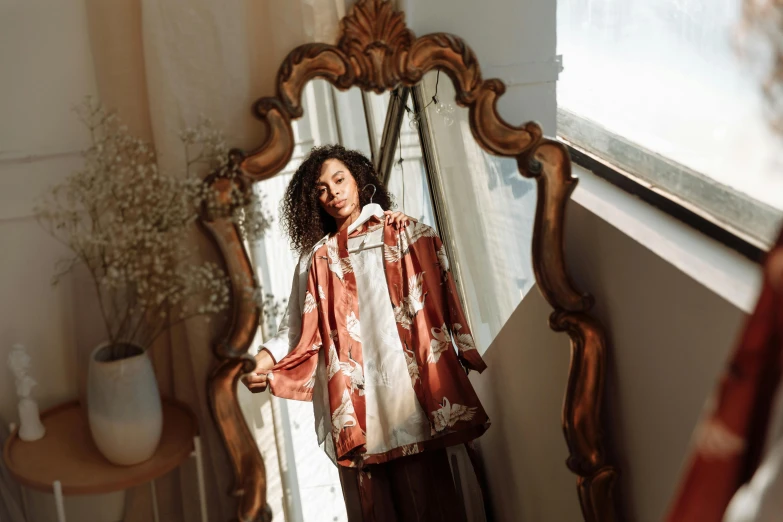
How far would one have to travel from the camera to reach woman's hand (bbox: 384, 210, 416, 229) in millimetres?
965

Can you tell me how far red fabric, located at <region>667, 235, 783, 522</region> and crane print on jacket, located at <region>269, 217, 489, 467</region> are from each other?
0.37 meters

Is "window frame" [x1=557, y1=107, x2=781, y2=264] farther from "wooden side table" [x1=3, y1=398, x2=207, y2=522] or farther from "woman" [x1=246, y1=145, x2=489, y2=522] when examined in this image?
"wooden side table" [x1=3, y1=398, x2=207, y2=522]

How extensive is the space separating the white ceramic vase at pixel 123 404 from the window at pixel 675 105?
0.77 metres

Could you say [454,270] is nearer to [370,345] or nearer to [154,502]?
[370,345]

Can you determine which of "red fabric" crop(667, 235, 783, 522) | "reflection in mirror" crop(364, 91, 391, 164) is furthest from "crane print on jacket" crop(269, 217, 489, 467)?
"red fabric" crop(667, 235, 783, 522)

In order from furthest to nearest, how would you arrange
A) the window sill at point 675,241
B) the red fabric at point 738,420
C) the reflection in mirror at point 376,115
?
the reflection in mirror at point 376,115
the window sill at point 675,241
the red fabric at point 738,420

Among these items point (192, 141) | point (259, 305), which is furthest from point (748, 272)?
point (192, 141)

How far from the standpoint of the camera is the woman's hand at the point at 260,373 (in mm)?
950

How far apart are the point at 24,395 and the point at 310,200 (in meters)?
0.48

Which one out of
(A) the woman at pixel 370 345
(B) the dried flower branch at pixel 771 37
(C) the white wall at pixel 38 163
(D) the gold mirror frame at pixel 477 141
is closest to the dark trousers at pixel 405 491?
(A) the woman at pixel 370 345

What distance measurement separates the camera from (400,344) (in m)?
0.97

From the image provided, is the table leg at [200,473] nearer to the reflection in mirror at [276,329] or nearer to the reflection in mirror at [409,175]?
the reflection in mirror at [276,329]

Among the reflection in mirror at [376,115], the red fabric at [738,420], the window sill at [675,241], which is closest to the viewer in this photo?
the red fabric at [738,420]

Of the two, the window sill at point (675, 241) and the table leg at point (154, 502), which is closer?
the window sill at point (675, 241)
